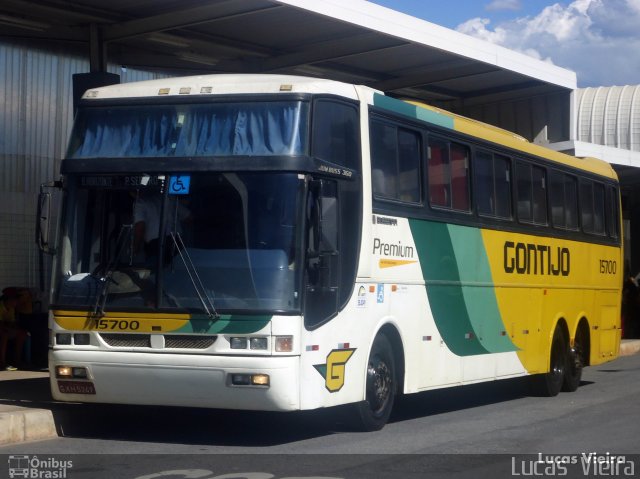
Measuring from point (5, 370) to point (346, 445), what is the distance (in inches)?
316

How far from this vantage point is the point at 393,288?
12.2 metres

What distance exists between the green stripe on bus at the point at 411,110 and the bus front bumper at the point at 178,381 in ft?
10.7

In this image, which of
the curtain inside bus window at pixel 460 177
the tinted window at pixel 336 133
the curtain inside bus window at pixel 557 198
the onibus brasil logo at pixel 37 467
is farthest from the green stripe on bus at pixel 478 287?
the onibus brasil logo at pixel 37 467

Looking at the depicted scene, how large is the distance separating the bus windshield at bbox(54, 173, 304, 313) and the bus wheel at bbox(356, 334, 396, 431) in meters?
1.78

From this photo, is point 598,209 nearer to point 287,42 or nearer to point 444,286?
point 287,42

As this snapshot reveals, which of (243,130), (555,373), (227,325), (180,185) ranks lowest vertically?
(555,373)

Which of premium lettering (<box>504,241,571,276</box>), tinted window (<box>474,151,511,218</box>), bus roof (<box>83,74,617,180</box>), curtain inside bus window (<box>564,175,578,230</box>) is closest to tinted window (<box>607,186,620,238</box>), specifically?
curtain inside bus window (<box>564,175,578,230</box>)

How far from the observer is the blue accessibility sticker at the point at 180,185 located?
35.4 ft

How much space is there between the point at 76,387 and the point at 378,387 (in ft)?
10.1

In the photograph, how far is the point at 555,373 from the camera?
1709cm

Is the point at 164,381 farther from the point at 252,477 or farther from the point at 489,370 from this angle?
the point at 489,370

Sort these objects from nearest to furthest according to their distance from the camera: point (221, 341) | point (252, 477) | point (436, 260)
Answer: point (252, 477)
point (221, 341)
point (436, 260)

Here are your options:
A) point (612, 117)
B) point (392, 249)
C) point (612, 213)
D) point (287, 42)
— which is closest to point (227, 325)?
point (392, 249)

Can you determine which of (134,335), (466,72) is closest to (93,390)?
(134,335)
